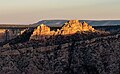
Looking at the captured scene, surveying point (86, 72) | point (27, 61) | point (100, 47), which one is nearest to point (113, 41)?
point (100, 47)

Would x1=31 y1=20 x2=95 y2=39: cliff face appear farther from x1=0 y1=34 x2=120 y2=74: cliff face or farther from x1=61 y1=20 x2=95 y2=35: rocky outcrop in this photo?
x1=0 y1=34 x2=120 y2=74: cliff face

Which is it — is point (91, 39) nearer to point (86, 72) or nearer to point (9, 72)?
point (86, 72)

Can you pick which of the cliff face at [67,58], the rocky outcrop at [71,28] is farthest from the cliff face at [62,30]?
the cliff face at [67,58]

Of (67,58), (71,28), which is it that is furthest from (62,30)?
(67,58)

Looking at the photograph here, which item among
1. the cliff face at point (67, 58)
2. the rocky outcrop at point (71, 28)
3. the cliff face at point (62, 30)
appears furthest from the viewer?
the rocky outcrop at point (71, 28)

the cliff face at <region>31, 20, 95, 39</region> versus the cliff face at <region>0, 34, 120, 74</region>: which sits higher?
the cliff face at <region>31, 20, 95, 39</region>

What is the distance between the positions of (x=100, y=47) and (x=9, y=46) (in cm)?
2312

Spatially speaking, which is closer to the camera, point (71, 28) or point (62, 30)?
point (71, 28)

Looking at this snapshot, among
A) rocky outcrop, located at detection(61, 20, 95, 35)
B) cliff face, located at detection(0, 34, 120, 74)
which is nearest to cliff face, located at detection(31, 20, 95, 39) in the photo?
rocky outcrop, located at detection(61, 20, 95, 35)

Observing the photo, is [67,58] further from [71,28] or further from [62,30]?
[62,30]

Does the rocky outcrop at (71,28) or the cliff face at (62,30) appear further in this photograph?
the rocky outcrop at (71,28)

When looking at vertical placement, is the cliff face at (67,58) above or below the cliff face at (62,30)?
below

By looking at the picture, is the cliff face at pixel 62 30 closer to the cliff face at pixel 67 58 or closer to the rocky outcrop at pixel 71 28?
the rocky outcrop at pixel 71 28

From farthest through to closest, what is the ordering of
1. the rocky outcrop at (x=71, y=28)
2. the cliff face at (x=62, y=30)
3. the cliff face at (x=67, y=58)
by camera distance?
the rocky outcrop at (x=71, y=28)
the cliff face at (x=62, y=30)
the cliff face at (x=67, y=58)
